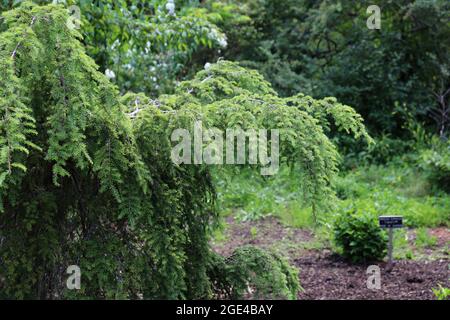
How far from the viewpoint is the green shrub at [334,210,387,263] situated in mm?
5453

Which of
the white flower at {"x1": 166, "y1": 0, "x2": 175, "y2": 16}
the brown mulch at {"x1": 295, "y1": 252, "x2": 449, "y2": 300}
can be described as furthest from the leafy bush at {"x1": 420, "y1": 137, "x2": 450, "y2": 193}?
the white flower at {"x1": 166, "y1": 0, "x2": 175, "y2": 16}

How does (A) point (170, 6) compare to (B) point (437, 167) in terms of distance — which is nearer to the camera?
(A) point (170, 6)

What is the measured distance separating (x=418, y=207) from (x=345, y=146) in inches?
95.4

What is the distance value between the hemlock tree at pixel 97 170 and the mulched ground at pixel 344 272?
2268mm

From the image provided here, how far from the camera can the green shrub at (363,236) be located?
5453 millimetres

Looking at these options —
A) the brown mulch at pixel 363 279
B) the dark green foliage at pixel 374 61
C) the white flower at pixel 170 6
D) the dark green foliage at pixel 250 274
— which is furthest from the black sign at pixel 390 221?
the dark green foliage at pixel 374 61

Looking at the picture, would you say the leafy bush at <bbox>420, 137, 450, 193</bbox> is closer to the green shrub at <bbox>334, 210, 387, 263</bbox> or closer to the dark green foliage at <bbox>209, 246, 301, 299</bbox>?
the green shrub at <bbox>334, 210, 387, 263</bbox>

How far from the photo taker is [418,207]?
679cm

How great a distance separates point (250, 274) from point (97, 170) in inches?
45.0

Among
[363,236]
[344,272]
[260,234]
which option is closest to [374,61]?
[260,234]

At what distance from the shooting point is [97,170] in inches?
102

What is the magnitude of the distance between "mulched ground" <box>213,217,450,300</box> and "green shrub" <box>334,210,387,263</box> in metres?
0.11

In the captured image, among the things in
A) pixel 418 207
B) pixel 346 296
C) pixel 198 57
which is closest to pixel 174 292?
pixel 346 296

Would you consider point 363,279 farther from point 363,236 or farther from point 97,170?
point 97,170
